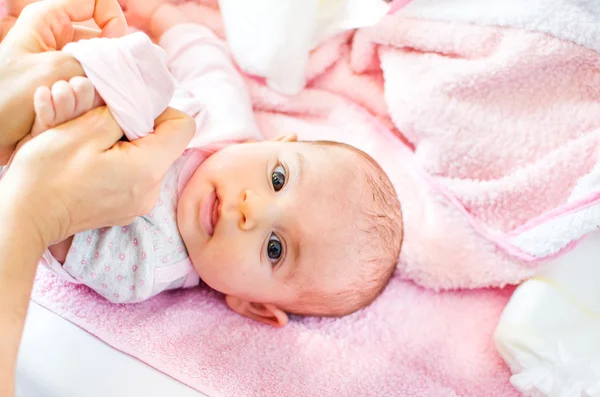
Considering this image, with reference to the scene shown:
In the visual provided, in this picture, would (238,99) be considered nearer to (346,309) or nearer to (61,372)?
(346,309)

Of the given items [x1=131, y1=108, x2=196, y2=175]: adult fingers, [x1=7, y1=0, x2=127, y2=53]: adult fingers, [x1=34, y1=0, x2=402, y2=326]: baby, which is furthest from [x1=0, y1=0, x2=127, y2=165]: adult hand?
[x1=34, y1=0, x2=402, y2=326]: baby

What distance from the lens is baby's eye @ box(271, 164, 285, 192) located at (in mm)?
1054

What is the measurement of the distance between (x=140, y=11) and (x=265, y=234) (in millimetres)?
672

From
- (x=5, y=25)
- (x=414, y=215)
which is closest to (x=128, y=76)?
(x=5, y=25)

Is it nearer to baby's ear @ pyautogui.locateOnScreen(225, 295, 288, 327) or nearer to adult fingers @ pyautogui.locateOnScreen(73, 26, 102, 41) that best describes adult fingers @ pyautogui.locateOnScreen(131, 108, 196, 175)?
adult fingers @ pyautogui.locateOnScreen(73, 26, 102, 41)

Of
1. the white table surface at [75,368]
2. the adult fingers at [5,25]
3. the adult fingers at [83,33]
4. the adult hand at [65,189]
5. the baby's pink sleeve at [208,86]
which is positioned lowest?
the white table surface at [75,368]

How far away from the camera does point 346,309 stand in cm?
113

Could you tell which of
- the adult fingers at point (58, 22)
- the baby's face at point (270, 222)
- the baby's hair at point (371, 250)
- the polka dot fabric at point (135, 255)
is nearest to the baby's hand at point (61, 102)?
the adult fingers at point (58, 22)

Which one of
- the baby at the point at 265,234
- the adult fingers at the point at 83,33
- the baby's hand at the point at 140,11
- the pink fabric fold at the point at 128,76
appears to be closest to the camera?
the pink fabric fold at the point at 128,76

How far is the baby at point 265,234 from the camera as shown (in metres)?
1.00

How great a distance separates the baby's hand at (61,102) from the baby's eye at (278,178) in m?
0.38

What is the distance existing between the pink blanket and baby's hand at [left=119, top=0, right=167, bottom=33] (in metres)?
0.12

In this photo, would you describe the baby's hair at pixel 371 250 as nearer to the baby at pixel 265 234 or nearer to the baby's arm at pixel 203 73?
the baby at pixel 265 234

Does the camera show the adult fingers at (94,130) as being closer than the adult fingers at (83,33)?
Yes
